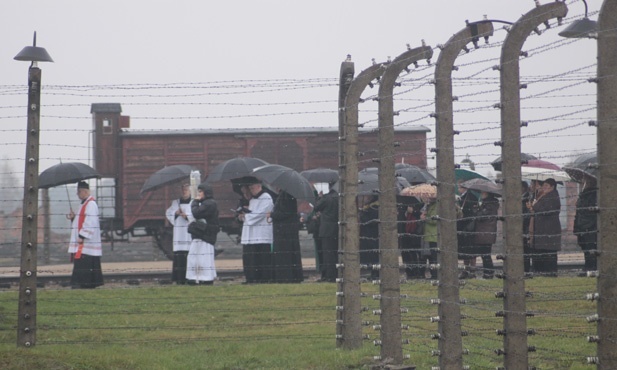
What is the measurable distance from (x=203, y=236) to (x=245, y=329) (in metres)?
7.72

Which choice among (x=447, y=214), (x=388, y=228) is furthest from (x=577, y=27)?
(x=447, y=214)

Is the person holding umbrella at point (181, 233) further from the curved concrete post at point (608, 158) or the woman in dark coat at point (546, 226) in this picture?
the curved concrete post at point (608, 158)

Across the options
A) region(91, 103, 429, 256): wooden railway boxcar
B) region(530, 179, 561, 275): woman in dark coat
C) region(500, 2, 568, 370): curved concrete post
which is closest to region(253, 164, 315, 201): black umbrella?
region(530, 179, 561, 275): woman in dark coat

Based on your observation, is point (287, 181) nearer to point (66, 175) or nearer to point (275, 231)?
point (275, 231)

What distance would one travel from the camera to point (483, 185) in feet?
63.5

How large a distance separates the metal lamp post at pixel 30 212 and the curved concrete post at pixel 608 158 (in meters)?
→ 6.21

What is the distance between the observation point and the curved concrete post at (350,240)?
11914 mm

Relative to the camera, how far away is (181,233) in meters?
24.2

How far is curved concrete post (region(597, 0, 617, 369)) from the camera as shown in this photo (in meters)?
7.66

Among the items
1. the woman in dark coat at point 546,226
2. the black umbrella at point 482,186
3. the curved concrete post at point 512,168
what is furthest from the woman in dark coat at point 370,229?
the curved concrete post at point 512,168

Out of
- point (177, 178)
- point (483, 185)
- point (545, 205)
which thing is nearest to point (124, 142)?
point (177, 178)

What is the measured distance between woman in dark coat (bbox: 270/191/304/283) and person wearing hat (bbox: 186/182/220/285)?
1.04 meters

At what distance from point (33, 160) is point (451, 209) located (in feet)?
14.9

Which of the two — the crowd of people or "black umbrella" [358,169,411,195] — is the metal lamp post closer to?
the crowd of people
